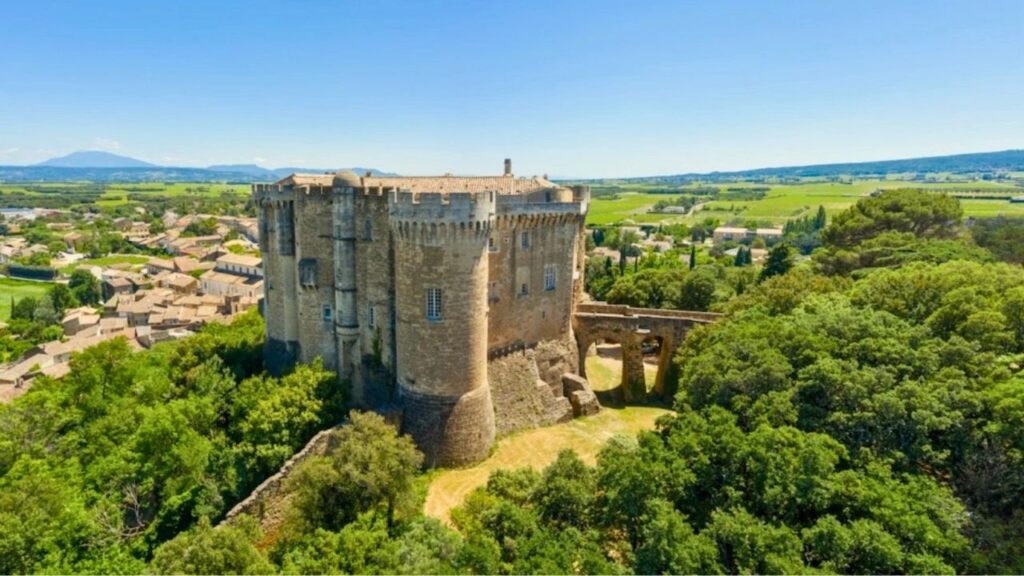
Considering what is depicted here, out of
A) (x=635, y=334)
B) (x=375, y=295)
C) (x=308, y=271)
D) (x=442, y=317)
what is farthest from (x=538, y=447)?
(x=308, y=271)

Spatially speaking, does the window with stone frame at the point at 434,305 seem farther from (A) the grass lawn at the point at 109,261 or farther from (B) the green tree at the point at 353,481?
(A) the grass lawn at the point at 109,261

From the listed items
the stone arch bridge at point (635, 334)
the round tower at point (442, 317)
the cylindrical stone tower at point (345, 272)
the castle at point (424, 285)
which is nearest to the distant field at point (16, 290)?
the castle at point (424, 285)

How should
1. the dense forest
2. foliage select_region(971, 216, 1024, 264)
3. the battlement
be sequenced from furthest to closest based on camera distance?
foliage select_region(971, 216, 1024, 264), the battlement, the dense forest

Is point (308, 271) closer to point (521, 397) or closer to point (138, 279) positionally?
point (521, 397)

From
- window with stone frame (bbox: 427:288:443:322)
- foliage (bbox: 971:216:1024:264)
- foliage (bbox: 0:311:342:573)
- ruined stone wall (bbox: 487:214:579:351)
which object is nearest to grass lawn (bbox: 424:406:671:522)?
ruined stone wall (bbox: 487:214:579:351)

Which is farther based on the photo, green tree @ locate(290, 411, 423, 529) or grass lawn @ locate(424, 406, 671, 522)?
grass lawn @ locate(424, 406, 671, 522)

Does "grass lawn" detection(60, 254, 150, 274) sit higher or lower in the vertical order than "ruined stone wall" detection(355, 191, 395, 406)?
lower

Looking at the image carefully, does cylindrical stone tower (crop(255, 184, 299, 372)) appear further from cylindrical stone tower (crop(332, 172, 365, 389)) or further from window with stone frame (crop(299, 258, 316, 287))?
cylindrical stone tower (crop(332, 172, 365, 389))
